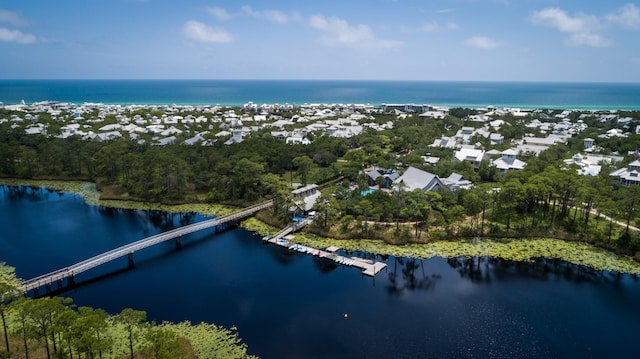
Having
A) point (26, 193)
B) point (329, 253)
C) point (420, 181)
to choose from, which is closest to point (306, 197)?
point (329, 253)

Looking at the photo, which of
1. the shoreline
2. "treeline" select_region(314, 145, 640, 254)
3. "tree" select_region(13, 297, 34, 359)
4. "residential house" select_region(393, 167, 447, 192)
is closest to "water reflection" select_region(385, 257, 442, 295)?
the shoreline

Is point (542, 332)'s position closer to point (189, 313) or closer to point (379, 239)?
point (379, 239)

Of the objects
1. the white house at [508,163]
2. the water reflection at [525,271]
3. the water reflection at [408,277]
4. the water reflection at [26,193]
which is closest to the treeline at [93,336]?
the water reflection at [408,277]

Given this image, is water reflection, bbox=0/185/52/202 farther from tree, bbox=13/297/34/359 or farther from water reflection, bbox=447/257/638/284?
water reflection, bbox=447/257/638/284

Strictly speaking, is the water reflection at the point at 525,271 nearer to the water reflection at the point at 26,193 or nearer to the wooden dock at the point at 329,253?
the wooden dock at the point at 329,253

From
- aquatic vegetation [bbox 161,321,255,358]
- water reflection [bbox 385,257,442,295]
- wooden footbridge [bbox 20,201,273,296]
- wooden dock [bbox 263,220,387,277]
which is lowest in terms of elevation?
aquatic vegetation [bbox 161,321,255,358]
